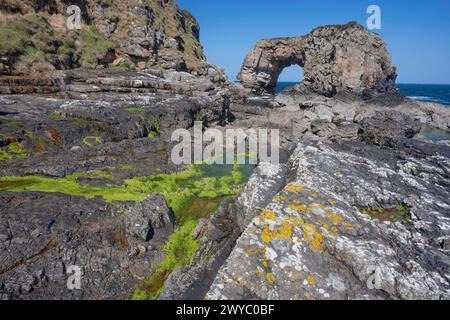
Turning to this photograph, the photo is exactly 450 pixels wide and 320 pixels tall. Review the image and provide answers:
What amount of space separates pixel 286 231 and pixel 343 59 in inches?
3614

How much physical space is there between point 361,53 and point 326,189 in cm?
8856

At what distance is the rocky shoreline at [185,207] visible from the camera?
6332 millimetres

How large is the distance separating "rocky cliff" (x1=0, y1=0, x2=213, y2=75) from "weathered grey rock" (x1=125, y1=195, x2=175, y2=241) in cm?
4258

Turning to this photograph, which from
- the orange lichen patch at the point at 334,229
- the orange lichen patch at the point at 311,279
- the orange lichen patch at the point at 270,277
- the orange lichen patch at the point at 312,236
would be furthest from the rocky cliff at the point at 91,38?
the orange lichen patch at the point at 311,279

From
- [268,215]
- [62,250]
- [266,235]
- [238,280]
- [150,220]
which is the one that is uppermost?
[268,215]

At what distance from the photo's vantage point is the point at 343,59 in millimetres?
86625

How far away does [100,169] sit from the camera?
2611 cm

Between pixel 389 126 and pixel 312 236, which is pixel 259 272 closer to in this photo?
pixel 312 236

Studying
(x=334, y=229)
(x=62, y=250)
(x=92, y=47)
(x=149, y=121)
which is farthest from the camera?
(x=92, y=47)

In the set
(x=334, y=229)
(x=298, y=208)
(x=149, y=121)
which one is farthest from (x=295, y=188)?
(x=149, y=121)

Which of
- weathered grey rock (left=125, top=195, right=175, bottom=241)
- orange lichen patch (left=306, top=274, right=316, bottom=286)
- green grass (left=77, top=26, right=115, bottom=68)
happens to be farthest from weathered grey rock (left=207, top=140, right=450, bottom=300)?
green grass (left=77, top=26, right=115, bottom=68)

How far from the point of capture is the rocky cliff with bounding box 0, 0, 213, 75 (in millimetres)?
50072

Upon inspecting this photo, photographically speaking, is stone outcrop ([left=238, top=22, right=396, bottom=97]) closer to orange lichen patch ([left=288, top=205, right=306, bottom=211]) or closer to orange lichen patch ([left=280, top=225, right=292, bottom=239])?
orange lichen patch ([left=288, top=205, right=306, bottom=211])

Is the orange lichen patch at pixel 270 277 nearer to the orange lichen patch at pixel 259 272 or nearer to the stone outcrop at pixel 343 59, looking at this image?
the orange lichen patch at pixel 259 272
